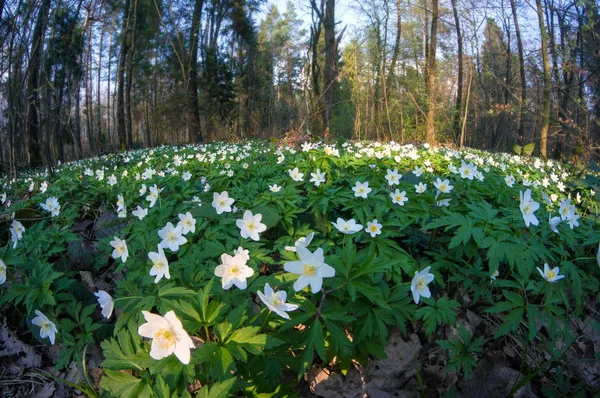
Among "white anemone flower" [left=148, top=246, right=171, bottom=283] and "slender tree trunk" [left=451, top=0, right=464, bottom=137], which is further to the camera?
"slender tree trunk" [left=451, top=0, right=464, bottom=137]

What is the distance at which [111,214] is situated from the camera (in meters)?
3.28

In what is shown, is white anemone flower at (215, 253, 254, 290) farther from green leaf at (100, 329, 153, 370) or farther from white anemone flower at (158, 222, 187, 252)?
white anemone flower at (158, 222, 187, 252)

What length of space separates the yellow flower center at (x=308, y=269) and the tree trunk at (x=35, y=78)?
6.46 metres

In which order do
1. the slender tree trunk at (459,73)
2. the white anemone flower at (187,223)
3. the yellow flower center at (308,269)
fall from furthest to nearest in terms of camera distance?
the slender tree trunk at (459,73) < the white anemone flower at (187,223) < the yellow flower center at (308,269)

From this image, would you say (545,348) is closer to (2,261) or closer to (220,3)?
(2,261)

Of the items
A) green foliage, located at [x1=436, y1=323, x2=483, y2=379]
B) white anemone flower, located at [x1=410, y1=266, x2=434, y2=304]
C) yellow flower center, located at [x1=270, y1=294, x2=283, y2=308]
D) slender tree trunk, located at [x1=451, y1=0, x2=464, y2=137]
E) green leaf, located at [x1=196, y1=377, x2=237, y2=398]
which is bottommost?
green foliage, located at [x1=436, y1=323, x2=483, y2=379]

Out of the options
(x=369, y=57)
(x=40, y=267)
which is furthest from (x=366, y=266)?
(x=369, y=57)

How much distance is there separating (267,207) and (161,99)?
27879mm

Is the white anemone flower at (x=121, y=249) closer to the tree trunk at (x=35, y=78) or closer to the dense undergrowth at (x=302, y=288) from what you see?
the dense undergrowth at (x=302, y=288)

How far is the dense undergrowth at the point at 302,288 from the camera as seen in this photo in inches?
52.3

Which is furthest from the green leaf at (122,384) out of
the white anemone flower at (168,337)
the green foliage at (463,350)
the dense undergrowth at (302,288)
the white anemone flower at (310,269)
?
the green foliage at (463,350)

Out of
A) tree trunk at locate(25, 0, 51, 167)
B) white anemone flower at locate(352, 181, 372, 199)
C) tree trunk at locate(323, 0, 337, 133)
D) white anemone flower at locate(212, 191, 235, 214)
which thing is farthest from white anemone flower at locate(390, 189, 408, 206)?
tree trunk at locate(323, 0, 337, 133)

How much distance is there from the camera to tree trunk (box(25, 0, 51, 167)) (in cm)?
584

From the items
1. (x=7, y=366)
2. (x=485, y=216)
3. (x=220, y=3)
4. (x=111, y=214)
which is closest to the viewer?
(x=7, y=366)
